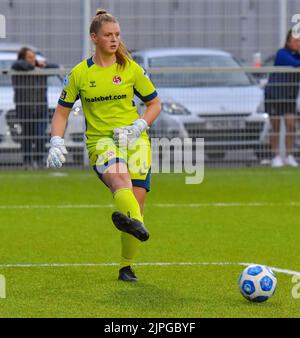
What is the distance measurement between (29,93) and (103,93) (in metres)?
9.32

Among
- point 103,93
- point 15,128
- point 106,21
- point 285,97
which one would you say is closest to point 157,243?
point 103,93

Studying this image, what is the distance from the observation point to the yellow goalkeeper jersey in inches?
380

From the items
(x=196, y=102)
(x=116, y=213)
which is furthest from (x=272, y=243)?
(x=196, y=102)

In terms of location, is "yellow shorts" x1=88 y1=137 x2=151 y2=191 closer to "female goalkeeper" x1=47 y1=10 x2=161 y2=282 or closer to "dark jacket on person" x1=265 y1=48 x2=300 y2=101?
"female goalkeeper" x1=47 y1=10 x2=161 y2=282

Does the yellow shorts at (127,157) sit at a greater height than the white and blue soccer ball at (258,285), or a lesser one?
greater

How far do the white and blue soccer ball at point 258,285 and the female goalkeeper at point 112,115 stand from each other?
1.06 metres

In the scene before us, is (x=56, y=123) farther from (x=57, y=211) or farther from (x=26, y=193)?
(x=26, y=193)

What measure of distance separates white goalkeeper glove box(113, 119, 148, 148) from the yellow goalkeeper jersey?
6.1 inches

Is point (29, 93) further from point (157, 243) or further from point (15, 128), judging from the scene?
point (157, 243)

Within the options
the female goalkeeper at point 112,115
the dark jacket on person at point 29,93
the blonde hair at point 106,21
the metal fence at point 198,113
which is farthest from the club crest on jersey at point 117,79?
the dark jacket on person at point 29,93

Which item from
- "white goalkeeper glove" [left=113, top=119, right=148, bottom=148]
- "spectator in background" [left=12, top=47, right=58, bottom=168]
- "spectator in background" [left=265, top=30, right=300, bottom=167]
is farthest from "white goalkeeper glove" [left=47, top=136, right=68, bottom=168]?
"spectator in background" [left=265, top=30, right=300, bottom=167]

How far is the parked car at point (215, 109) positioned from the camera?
18.9 metres

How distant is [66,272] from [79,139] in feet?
27.3

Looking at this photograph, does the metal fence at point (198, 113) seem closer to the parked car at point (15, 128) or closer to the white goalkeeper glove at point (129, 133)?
the parked car at point (15, 128)
